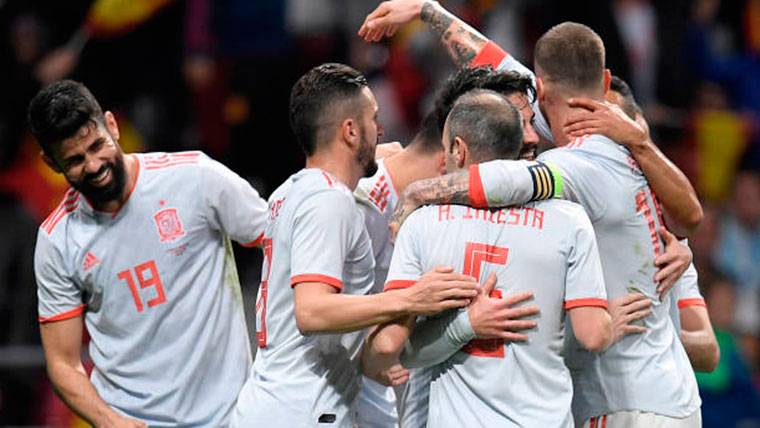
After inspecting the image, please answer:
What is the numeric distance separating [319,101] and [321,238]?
557 millimetres

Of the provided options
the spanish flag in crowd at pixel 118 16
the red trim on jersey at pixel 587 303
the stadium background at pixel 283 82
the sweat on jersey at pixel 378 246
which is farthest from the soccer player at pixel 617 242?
the spanish flag in crowd at pixel 118 16

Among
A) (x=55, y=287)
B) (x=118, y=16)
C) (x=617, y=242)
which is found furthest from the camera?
(x=118, y=16)

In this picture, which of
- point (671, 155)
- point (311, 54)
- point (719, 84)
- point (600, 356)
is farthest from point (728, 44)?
point (600, 356)

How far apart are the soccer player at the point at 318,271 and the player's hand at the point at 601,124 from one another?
0.73m

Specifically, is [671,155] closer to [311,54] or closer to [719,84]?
[719,84]

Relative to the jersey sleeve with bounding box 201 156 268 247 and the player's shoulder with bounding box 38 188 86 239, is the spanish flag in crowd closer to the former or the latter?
the player's shoulder with bounding box 38 188 86 239

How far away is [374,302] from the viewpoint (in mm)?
5082

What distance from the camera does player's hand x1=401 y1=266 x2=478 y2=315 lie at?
16.4 ft

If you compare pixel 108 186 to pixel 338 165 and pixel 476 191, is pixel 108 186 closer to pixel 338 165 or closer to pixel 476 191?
pixel 338 165

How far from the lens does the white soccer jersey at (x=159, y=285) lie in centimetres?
614

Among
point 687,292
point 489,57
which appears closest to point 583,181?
point 489,57

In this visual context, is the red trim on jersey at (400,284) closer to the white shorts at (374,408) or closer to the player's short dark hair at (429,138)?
the white shorts at (374,408)

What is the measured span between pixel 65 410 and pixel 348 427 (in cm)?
431

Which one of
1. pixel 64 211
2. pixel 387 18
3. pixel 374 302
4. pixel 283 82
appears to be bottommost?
pixel 283 82
